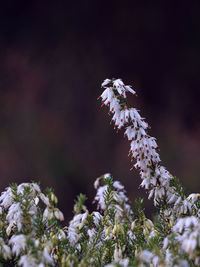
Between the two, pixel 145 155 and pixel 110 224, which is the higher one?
pixel 145 155

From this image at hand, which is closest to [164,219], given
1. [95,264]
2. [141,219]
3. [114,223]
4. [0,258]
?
[141,219]

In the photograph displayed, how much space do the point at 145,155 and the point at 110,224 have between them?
0.36 m

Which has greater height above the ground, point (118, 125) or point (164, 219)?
point (118, 125)

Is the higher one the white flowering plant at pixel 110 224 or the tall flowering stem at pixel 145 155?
the tall flowering stem at pixel 145 155

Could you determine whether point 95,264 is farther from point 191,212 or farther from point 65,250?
point 191,212

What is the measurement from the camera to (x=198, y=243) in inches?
42.7

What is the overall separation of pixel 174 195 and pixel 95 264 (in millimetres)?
488

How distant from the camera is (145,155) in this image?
1.67 meters

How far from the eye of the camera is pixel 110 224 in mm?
1637

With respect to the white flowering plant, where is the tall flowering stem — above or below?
above

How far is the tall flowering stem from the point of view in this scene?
1.65 m

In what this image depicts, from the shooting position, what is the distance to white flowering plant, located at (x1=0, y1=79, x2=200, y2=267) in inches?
50.5

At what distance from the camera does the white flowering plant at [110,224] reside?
4.21 feet

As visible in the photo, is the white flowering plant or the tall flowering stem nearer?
the white flowering plant
